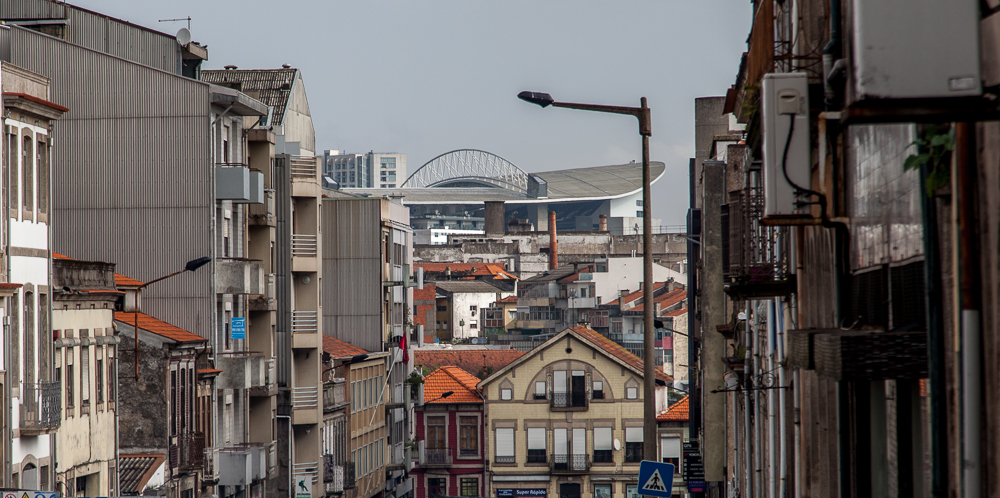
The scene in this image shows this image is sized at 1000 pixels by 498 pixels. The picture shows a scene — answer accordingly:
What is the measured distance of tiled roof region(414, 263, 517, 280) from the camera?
159000 millimetres

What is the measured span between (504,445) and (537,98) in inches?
2467

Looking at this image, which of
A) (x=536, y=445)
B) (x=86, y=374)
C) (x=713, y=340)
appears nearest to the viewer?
(x=86, y=374)

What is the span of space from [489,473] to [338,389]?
28142mm

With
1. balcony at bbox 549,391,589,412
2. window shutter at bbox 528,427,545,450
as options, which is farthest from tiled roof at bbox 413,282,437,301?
balcony at bbox 549,391,589,412

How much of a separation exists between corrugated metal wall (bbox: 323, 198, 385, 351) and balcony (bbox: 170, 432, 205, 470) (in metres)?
22.9

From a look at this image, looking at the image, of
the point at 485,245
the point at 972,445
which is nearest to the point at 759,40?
the point at 972,445

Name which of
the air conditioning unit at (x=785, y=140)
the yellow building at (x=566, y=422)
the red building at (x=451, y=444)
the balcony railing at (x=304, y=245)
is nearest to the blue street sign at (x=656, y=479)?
the air conditioning unit at (x=785, y=140)

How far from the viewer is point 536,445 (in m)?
81.3

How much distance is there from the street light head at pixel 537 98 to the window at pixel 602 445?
6140 cm

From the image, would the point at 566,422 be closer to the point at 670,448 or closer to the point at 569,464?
the point at 569,464

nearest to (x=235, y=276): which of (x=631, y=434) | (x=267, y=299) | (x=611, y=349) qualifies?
(x=267, y=299)

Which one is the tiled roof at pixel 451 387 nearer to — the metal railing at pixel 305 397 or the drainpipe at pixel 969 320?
the metal railing at pixel 305 397

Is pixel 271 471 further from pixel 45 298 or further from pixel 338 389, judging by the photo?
pixel 45 298

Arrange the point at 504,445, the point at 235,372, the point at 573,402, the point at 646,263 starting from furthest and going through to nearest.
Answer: the point at 504,445, the point at 573,402, the point at 235,372, the point at 646,263
